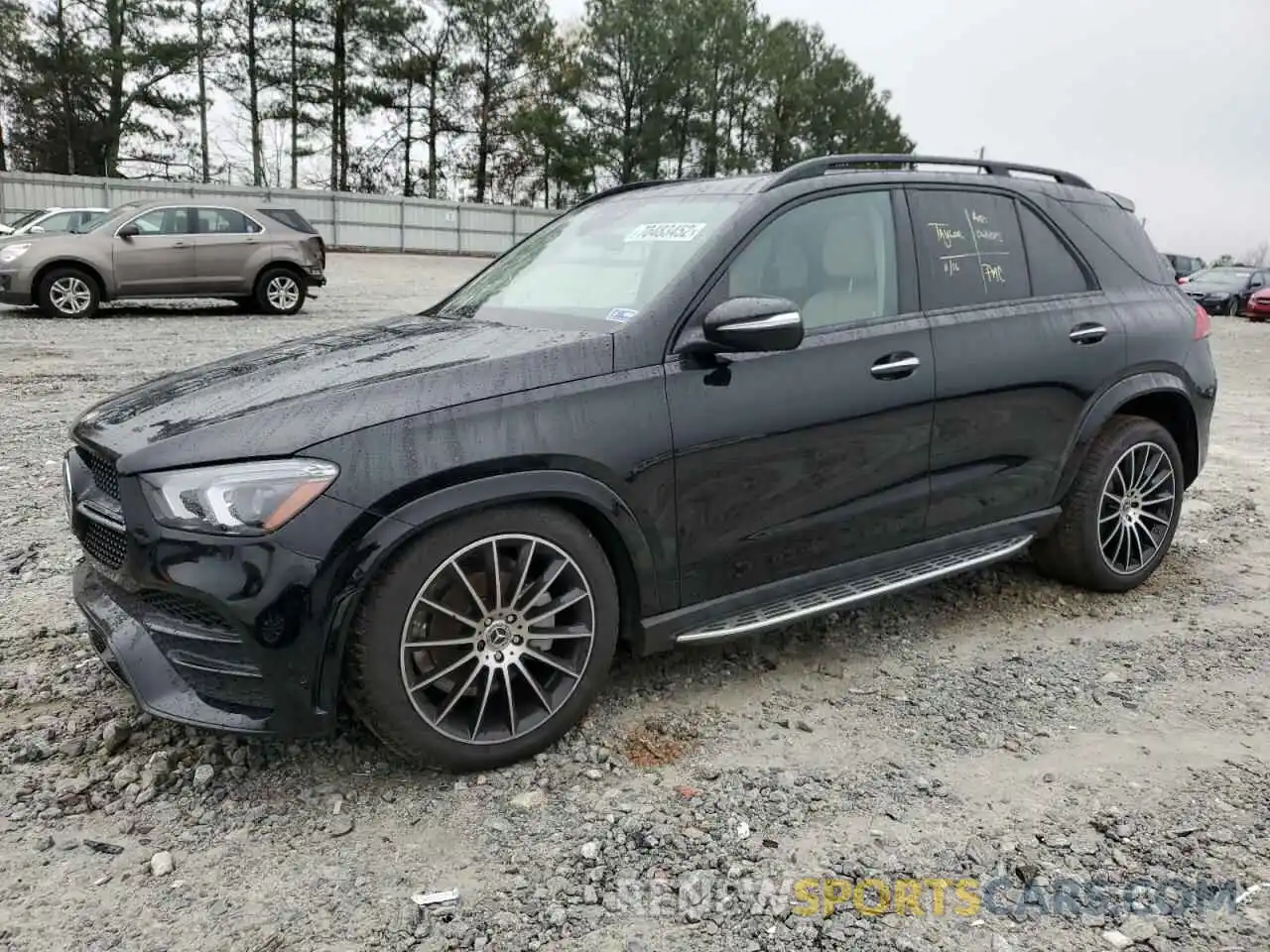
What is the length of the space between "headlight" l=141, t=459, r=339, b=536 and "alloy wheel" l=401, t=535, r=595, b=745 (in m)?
0.39

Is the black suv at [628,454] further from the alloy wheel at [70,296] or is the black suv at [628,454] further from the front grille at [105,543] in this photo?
the alloy wheel at [70,296]

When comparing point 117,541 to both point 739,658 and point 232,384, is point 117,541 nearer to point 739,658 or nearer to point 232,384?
point 232,384

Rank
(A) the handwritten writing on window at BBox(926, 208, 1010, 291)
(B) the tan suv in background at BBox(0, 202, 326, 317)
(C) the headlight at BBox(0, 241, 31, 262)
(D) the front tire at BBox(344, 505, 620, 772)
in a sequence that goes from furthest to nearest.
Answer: (B) the tan suv in background at BBox(0, 202, 326, 317)
(C) the headlight at BBox(0, 241, 31, 262)
(A) the handwritten writing on window at BBox(926, 208, 1010, 291)
(D) the front tire at BBox(344, 505, 620, 772)

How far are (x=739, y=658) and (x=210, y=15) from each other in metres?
41.4

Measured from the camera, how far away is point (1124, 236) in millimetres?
4543

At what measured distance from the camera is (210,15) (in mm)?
37750

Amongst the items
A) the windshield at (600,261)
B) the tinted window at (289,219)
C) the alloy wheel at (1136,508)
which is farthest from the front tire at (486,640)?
the tinted window at (289,219)

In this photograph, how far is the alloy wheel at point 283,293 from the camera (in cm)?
1470

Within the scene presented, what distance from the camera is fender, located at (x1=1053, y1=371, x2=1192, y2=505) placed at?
4.16 m

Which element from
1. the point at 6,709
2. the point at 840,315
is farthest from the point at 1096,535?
the point at 6,709

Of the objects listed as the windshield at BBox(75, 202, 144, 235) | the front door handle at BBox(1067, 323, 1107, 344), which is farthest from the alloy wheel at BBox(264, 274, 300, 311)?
the front door handle at BBox(1067, 323, 1107, 344)

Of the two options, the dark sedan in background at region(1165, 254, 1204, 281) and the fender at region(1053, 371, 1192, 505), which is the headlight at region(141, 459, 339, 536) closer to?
the fender at region(1053, 371, 1192, 505)

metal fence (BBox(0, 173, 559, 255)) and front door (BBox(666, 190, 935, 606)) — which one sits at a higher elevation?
metal fence (BBox(0, 173, 559, 255))

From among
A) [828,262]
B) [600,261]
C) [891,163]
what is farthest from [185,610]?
[891,163]
